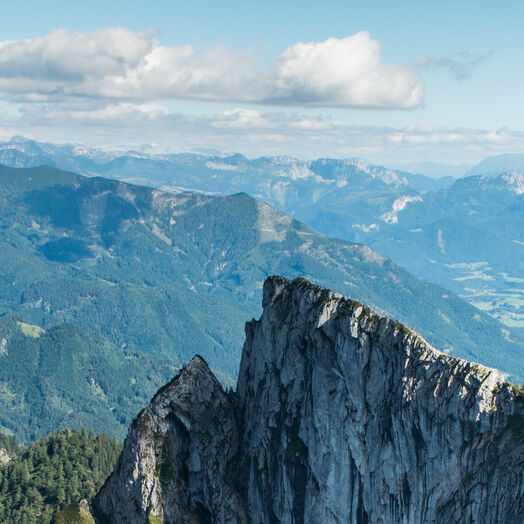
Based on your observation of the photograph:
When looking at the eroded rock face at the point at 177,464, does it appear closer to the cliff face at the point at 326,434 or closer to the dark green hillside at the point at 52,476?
the cliff face at the point at 326,434

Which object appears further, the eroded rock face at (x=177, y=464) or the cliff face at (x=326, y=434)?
the eroded rock face at (x=177, y=464)

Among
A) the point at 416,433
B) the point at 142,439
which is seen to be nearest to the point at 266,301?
the point at 142,439

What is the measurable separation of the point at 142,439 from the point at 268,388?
17.7 m

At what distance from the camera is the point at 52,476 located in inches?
6570

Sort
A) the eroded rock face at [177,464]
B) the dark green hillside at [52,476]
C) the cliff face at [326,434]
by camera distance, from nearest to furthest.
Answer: the cliff face at [326,434] < the eroded rock face at [177,464] < the dark green hillside at [52,476]

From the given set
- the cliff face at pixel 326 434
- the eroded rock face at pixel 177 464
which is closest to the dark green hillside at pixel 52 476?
the eroded rock face at pixel 177 464

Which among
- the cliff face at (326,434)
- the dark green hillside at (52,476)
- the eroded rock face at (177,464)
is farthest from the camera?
A: the dark green hillside at (52,476)

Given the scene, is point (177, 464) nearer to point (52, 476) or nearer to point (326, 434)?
point (326, 434)

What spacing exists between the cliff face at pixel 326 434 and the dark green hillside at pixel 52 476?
254 ft

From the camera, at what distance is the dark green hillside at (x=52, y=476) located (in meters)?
157

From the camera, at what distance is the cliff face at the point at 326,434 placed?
60.5 meters

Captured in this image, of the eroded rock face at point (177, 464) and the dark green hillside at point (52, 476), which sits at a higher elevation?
the eroded rock face at point (177, 464)

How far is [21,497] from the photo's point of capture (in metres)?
162

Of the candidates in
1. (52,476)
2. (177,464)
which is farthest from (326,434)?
(52,476)
